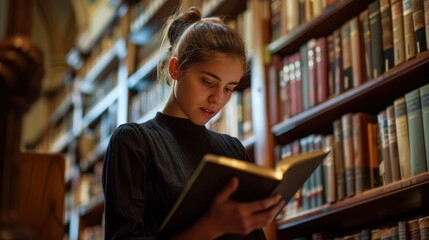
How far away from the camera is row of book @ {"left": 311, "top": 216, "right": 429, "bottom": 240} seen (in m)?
1.77

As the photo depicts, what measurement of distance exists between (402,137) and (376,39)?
0.33 metres

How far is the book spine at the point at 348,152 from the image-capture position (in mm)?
2012

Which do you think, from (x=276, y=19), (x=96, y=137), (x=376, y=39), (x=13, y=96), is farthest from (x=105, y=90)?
(x=13, y=96)

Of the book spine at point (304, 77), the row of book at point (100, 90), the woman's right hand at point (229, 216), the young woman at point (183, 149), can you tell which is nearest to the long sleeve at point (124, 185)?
the young woman at point (183, 149)

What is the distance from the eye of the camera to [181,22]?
1717mm

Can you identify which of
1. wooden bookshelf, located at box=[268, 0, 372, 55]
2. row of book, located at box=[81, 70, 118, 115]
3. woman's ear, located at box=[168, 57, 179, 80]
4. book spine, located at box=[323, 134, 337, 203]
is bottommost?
book spine, located at box=[323, 134, 337, 203]

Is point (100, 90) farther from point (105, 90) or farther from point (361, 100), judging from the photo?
point (361, 100)

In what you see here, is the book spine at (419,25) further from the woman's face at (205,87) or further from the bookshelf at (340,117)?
the woman's face at (205,87)

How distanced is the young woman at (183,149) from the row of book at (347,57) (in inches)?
22.2

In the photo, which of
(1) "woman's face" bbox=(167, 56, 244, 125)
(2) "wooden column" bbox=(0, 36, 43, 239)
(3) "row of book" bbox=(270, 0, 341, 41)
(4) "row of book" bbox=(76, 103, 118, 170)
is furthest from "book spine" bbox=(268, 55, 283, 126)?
(2) "wooden column" bbox=(0, 36, 43, 239)

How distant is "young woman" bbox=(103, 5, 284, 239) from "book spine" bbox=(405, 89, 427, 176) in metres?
0.50

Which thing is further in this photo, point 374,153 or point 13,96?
point 374,153

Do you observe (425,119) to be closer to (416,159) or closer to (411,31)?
(416,159)

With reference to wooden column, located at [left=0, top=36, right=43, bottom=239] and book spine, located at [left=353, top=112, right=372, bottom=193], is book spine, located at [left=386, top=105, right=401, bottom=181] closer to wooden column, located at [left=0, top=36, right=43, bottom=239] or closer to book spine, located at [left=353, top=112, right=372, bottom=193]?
book spine, located at [left=353, top=112, right=372, bottom=193]
